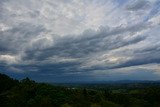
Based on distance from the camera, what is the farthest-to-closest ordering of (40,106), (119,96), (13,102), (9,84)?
(9,84), (119,96), (13,102), (40,106)

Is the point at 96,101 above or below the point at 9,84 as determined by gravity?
below

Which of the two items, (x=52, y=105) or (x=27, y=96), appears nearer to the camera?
(x=52, y=105)

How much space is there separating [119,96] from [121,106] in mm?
13805

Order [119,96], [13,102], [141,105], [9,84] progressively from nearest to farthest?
[13,102]
[141,105]
[119,96]
[9,84]

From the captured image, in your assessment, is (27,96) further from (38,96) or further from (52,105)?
(52,105)

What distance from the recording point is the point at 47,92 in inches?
5463

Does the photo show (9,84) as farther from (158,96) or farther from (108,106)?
(158,96)

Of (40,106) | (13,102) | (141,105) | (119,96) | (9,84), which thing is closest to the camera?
(40,106)

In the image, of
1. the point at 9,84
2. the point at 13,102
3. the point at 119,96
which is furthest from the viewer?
the point at 9,84

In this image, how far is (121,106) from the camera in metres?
135

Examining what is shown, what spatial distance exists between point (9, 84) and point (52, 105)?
60.4 meters

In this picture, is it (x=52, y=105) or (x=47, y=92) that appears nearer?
(x=52, y=105)

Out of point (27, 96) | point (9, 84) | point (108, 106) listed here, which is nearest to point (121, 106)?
point (108, 106)

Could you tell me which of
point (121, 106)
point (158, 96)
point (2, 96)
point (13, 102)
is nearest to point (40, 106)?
point (13, 102)
